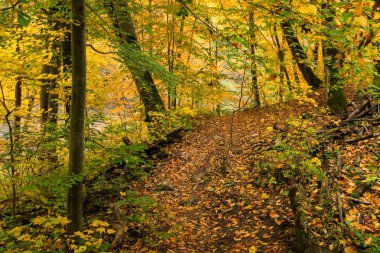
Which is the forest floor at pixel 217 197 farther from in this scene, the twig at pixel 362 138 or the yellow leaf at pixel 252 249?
the twig at pixel 362 138

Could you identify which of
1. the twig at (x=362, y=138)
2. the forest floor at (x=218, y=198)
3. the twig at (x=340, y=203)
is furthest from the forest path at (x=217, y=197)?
the twig at (x=362, y=138)

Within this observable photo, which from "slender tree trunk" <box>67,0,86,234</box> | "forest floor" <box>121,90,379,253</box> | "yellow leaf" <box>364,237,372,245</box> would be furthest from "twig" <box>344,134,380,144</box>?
"slender tree trunk" <box>67,0,86,234</box>

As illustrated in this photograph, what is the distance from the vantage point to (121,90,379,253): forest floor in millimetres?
5070

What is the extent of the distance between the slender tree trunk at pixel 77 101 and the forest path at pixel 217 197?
1.75m

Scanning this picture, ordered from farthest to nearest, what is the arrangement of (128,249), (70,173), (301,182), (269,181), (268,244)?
(269,181), (301,182), (128,249), (268,244), (70,173)

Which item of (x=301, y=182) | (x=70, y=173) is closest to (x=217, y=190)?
(x=301, y=182)

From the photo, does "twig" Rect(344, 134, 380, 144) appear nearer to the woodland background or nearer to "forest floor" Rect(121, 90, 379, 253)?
the woodland background

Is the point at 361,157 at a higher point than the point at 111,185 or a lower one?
higher

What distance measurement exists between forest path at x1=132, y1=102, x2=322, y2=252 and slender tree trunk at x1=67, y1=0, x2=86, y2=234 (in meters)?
1.75

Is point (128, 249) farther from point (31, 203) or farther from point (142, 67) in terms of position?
point (142, 67)

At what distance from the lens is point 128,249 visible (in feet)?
17.0

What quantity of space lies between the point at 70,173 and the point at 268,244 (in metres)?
3.24

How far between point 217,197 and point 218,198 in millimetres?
58

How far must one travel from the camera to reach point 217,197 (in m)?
6.73
